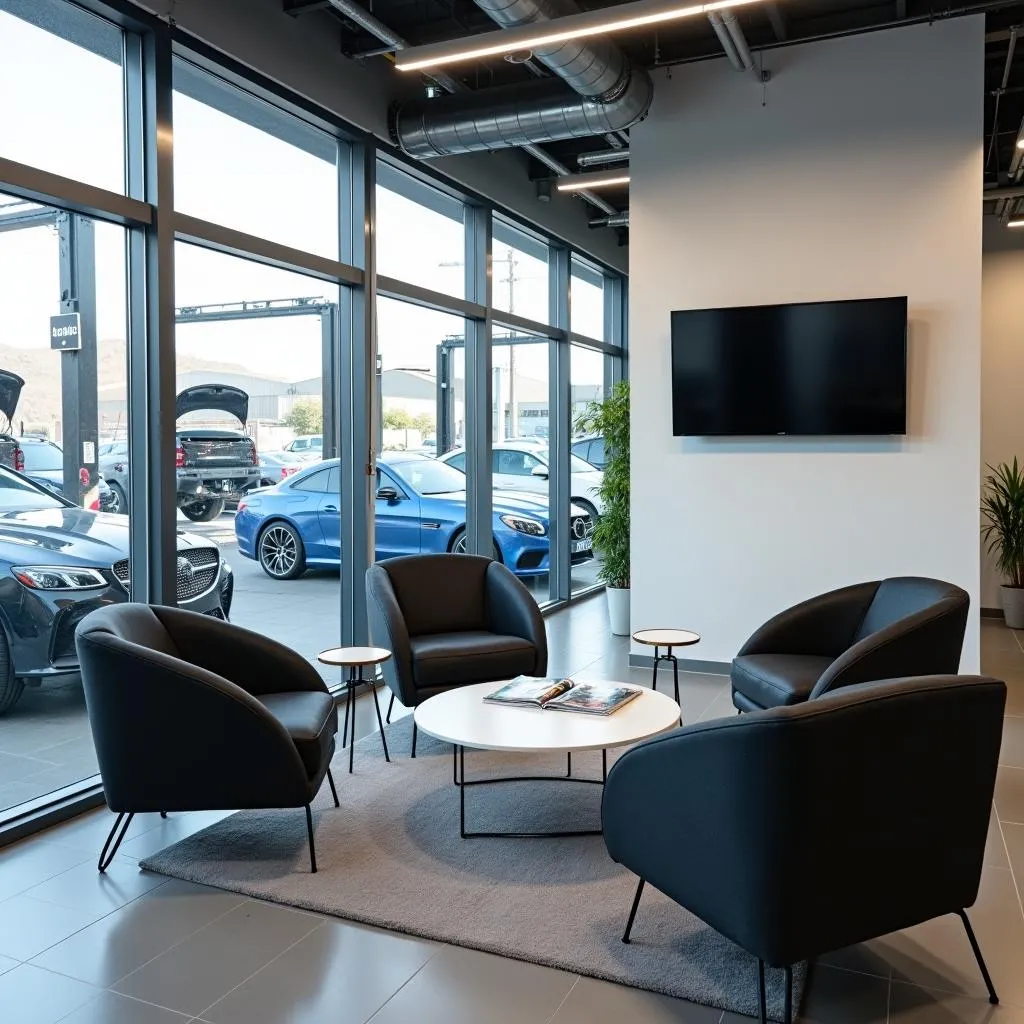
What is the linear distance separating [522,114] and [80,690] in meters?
3.68

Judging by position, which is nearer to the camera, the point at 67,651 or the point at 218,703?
the point at 218,703

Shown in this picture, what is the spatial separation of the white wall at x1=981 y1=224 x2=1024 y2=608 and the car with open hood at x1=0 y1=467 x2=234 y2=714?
6640 mm

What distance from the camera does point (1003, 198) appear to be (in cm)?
697

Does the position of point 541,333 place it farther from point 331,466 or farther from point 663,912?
point 663,912

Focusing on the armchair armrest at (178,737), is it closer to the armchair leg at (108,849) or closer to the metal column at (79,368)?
the armchair leg at (108,849)

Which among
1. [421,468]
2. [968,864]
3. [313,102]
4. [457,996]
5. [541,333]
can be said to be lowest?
[457,996]

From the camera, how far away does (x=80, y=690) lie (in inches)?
147

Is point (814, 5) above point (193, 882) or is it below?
above

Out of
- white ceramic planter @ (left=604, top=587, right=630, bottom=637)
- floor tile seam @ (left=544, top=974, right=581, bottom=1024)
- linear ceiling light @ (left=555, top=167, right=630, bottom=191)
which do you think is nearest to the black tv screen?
linear ceiling light @ (left=555, top=167, right=630, bottom=191)

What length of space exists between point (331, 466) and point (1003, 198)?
522 cm

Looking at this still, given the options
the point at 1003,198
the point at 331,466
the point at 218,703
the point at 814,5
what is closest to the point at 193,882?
the point at 218,703

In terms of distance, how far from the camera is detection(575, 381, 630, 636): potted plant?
7305 mm

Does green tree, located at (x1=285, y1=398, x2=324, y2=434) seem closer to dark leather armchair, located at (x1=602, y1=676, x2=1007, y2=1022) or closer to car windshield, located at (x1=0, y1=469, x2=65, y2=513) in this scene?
car windshield, located at (x1=0, y1=469, x2=65, y2=513)

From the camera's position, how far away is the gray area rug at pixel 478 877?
8.36ft
